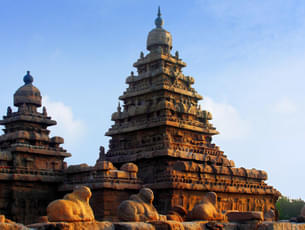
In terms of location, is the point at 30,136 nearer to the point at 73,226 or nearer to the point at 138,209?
the point at 138,209

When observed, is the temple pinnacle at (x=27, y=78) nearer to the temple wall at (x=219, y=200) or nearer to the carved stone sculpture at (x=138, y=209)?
the temple wall at (x=219, y=200)

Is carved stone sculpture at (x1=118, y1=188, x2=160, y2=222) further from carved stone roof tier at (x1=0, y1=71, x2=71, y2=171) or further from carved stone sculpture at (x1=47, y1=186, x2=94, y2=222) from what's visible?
carved stone roof tier at (x1=0, y1=71, x2=71, y2=171)

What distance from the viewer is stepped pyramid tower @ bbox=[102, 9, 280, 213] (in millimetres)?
35406

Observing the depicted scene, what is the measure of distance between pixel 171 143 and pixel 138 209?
20.9 meters

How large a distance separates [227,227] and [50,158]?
24146 millimetres

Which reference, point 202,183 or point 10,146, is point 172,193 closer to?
point 202,183

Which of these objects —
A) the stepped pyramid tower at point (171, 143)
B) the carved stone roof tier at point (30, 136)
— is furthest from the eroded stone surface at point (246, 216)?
the carved stone roof tier at point (30, 136)

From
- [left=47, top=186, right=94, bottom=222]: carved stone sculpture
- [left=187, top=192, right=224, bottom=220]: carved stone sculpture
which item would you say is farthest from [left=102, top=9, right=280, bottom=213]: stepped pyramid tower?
[left=47, top=186, right=94, bottom=222]: carved stone sculpture

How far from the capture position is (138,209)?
17.7 m

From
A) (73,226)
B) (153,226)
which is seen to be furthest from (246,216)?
(73,226)

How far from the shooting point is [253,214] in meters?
18.8

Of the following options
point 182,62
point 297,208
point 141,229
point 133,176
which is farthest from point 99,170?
point 297,208

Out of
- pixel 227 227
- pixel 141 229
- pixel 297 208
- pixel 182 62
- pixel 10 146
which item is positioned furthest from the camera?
pixel 297 208

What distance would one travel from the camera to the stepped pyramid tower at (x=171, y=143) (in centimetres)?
3541
